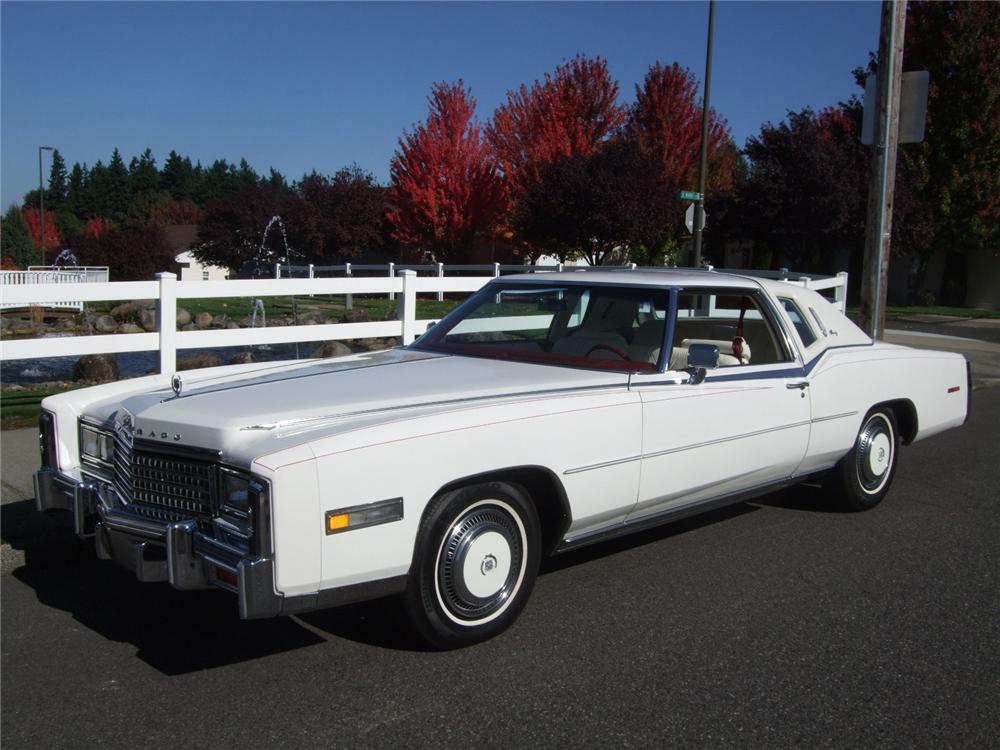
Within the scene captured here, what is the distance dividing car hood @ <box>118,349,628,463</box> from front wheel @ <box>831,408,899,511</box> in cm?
227

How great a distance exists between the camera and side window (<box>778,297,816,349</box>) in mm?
5961

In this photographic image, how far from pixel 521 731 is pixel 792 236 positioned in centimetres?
3008

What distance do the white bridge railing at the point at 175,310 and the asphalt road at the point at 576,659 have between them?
7.91 ft

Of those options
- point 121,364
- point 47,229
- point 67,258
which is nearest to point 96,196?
point 47,229

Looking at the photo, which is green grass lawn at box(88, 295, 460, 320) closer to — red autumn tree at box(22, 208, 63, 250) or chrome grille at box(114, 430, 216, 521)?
chrome grille at box(114, 430, 216, 521)

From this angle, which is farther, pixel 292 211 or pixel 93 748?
pixel 292 211

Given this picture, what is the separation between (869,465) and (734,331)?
4.11ft

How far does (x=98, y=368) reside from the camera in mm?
12703

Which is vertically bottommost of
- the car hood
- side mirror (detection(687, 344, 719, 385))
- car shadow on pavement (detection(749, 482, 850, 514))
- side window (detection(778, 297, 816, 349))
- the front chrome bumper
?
car shadow on pavement (detection(749, 482, 850, 514))

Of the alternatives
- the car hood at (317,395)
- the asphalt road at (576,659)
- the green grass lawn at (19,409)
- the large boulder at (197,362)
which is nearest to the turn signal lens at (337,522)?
the car hood at (317,395)

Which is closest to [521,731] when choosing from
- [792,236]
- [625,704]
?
[625,704]

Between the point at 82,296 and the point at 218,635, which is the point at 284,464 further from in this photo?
the point at 82,296

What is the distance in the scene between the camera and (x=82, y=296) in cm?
791

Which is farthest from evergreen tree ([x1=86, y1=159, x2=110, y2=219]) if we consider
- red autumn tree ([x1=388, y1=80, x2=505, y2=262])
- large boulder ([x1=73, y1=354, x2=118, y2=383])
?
large boulder ([x1=73, y1=354, x2=118, y2=383])
